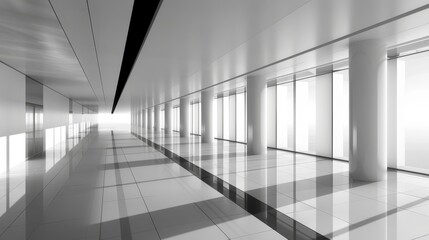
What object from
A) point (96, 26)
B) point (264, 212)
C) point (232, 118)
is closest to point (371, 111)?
point (264, 212)

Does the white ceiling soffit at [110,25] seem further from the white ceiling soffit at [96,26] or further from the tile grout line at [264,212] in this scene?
the tile grout line at [264,212]

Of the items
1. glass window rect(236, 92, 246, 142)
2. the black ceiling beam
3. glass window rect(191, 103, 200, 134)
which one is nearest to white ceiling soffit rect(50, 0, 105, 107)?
the black ceiling beam

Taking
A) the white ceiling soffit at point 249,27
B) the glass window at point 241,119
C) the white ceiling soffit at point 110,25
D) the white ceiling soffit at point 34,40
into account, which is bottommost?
the glass window at point 241,119

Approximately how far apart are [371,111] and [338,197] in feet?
9.42

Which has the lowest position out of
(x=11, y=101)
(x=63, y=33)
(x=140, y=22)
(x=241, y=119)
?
(x=241, y=119)

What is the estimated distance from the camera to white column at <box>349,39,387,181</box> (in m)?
6.83

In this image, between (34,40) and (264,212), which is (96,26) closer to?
(34,40)

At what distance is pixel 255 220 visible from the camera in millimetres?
4184

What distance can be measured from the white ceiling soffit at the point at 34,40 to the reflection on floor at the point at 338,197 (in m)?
5.49

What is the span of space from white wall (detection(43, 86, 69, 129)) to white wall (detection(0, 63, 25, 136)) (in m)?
4.41

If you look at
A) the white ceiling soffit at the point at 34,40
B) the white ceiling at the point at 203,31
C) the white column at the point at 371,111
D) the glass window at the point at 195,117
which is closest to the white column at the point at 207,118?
the white ceiling at the point at 203,31

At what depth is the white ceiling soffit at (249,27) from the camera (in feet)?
15.6

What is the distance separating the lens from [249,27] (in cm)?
581

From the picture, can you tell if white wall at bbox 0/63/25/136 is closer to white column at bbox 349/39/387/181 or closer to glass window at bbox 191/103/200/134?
white column at bbox 349/39/387/181
